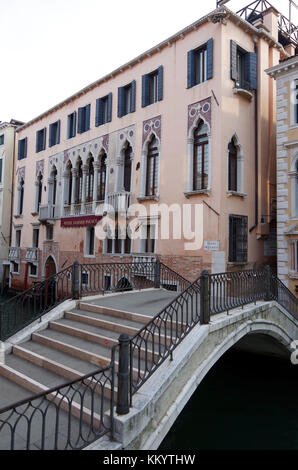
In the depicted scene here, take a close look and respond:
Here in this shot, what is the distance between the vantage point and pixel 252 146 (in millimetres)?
12414

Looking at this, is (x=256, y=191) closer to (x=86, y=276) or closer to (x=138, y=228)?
(x=138, y=228)

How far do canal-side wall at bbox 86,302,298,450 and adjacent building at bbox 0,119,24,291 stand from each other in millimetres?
22420

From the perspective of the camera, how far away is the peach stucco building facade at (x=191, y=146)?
11.3 m

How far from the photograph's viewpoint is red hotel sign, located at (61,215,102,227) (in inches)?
610

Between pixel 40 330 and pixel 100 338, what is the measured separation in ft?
5.18

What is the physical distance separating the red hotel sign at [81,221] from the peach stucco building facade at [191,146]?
0.09 m

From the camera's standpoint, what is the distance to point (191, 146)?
12.1 m

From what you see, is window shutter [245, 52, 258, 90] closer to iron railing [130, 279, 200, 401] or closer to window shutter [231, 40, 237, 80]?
window shutter [231, 40, 237, 80]

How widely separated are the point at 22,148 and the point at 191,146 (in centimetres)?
1538

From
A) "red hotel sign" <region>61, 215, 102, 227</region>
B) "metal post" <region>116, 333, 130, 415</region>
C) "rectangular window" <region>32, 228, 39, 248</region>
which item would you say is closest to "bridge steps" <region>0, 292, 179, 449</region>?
"metal post" <region>116, 333, 130, 415</region>

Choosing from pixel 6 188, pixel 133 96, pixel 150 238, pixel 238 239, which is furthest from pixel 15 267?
pixel 238 239

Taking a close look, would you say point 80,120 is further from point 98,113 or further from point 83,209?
point 83,209

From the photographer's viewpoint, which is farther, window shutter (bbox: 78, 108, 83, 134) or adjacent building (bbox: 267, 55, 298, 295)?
window shutter (bbox: 78, 108, 83, 134)

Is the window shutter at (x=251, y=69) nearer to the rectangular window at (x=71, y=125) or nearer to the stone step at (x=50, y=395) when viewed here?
the rectangular window at (x=71, y=125)
